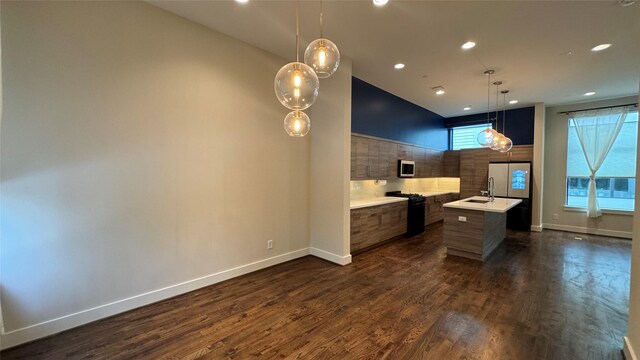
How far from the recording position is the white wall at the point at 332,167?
3.89 meters

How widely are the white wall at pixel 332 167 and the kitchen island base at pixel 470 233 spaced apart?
6.24 feet

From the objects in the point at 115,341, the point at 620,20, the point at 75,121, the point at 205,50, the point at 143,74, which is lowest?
the point at 115,341

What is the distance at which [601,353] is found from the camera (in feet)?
6.77

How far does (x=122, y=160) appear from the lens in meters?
2.56

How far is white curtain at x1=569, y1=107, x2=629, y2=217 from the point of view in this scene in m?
5.73

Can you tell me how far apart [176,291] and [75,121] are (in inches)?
79.8

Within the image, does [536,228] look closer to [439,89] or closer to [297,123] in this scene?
[439,89]

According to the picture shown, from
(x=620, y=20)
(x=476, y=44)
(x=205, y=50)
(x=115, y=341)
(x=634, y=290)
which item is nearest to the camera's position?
(x=634, y=290)

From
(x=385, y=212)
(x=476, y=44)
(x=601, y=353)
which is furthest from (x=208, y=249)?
(x=476, y=44)

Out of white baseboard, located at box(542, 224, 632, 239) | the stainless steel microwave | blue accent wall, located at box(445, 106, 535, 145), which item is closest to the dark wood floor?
the stainless steel microwave

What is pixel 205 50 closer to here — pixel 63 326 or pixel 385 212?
pixel 63 326

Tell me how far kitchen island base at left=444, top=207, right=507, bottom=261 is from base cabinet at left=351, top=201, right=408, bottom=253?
1023 millimetres

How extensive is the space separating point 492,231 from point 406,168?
2187 mm

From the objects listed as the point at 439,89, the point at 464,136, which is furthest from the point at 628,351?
the point at 464,136
